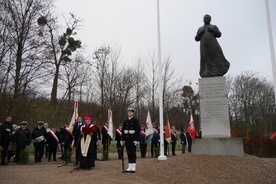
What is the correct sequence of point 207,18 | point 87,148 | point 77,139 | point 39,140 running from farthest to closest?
point 39,140
point 77,139
point 207,18
point 87,148

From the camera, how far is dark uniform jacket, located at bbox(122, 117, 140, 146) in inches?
368

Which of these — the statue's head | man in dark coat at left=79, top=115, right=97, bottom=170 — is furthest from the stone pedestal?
man in dark coat at left=79, top=115, right=97, bottom=170

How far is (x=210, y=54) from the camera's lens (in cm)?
1079

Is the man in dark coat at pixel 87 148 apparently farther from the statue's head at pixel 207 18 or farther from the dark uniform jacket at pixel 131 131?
the statue's head at pixel 207 18

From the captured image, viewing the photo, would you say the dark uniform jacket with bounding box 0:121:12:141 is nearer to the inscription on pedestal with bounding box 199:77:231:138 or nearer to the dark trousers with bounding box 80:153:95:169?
the dark trousers with bounding box 80:153:95:169

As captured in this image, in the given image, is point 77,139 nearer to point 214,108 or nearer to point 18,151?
point 18,151

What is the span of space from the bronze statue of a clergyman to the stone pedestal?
0.43 meters

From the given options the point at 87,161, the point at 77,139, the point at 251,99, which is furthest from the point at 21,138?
the point at 251,99

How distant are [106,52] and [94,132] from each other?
1978 centimetres

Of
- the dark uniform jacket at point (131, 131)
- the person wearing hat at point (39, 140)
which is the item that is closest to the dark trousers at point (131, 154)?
the dark uniform jacket at point (131, 131)

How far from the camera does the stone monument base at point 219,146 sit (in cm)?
908

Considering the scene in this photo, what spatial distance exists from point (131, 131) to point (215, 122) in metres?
3.24

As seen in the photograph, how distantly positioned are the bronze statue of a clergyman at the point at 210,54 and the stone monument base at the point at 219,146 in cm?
272

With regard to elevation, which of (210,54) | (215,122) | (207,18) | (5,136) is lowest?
(5,136)
